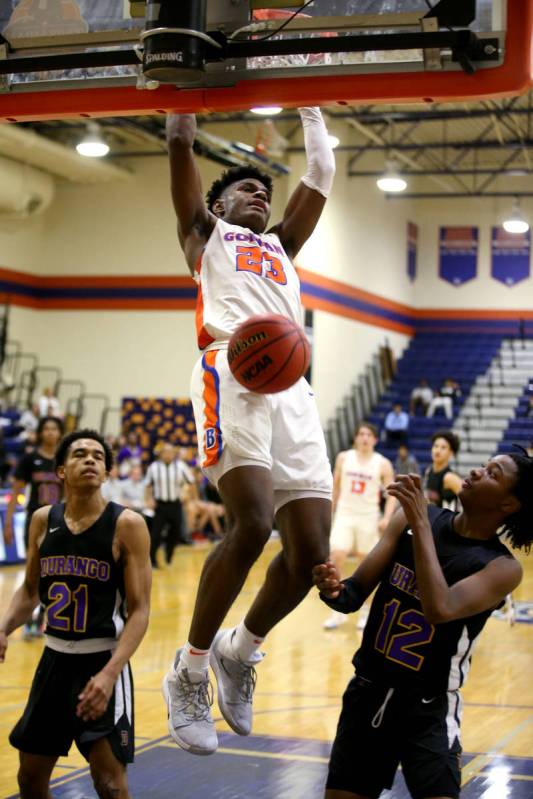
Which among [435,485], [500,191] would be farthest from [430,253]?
[435,485]

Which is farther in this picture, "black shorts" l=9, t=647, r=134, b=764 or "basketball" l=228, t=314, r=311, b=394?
"black shorts" l=9, t=647, r=134, b=764

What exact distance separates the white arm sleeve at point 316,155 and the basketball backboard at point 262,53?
23.0 inches

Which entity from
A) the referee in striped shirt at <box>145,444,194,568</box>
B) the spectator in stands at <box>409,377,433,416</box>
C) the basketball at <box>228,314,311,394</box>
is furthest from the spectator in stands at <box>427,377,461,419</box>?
the basketball at <box>228,314,311,394</box>

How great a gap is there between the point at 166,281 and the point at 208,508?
6.07 meters

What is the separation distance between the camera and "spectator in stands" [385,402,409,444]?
79.9 feet

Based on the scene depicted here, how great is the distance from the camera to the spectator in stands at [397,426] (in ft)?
79.9

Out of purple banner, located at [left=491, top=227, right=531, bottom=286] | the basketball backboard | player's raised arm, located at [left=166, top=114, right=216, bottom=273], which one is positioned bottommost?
player's raised arm, located at [left=166, top=114, right=216, bottom=273]

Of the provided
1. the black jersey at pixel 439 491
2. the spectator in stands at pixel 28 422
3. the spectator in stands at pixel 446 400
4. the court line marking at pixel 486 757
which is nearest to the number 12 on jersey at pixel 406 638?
the court line marking at pixel 486 757

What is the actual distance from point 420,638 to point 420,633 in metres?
0.02

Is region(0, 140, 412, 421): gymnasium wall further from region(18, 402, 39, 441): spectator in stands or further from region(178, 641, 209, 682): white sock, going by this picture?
region(178, 641, 209, 682): white sock

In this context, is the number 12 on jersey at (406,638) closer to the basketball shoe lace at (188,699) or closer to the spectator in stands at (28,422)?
the basketball shoe lace at (188,699)

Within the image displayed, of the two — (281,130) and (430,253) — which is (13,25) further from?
(430,253)

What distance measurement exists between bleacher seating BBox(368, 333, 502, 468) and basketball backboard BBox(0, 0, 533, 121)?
69.4ft

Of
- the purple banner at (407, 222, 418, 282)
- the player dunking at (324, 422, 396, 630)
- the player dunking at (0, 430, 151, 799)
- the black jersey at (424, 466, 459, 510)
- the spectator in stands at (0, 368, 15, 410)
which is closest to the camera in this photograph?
the player dunking at (0, 430, 151, 799)
